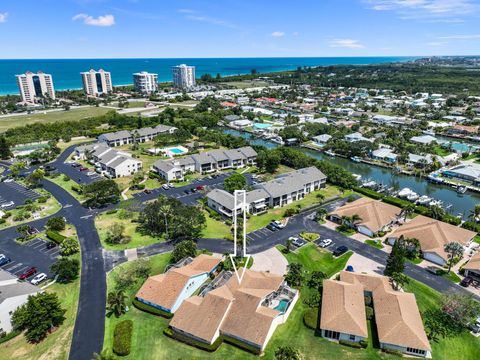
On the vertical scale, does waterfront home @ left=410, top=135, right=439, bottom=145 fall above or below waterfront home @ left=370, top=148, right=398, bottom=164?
above

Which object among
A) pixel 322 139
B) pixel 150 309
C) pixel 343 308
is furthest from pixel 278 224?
pixel 322 139

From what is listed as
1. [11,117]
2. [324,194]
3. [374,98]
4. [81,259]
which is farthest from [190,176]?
[374,98]

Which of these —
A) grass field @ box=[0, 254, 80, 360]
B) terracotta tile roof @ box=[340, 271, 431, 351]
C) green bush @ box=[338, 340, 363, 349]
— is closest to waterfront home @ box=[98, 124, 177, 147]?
grass field @ box=[0, 254, 80, 360]

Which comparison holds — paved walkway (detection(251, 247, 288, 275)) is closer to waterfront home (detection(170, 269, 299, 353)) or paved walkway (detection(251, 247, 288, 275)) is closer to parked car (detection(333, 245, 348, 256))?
waterfront home (detection(170, 269, 299, 353))

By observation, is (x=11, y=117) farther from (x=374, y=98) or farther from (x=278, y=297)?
(x=374, y=98)

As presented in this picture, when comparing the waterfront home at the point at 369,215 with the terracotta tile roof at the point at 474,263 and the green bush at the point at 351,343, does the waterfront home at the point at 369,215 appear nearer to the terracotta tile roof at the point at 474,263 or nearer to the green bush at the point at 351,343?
the terracotta tile roof at the point at 474,263

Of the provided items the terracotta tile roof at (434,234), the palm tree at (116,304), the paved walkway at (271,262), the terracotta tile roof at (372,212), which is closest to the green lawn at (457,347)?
the terracotta tile roof at (434,234)
